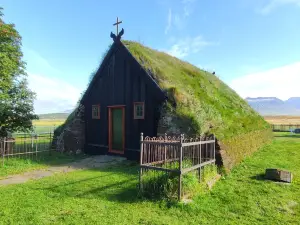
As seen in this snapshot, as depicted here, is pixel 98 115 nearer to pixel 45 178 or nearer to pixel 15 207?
pixel 45 178

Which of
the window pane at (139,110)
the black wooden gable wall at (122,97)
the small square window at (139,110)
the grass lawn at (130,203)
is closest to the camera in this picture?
the grass lawn at (130,203)

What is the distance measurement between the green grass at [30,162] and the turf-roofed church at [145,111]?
2064mm

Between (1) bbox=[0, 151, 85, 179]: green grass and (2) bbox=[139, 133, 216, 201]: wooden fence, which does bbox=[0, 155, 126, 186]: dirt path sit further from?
(2) bbox=[139, 133, 216, 201]: wooden fence

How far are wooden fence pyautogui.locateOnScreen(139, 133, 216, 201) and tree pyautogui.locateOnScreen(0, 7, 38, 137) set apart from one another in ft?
29.5

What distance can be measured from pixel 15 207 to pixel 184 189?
15.5ft

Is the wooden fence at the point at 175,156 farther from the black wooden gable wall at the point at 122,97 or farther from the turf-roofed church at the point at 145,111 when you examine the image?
the black wooden gable wall at the point at 122,97

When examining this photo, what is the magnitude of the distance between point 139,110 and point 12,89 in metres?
7.73

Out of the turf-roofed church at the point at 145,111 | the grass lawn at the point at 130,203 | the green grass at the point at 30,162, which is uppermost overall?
the turf-roofed church at the point at 145,111

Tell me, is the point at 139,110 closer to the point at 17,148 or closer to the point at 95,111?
the point at 95,111

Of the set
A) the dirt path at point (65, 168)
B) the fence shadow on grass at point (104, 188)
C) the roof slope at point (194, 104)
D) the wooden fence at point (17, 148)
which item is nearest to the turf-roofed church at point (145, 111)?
the roof slope at point (194, 104)

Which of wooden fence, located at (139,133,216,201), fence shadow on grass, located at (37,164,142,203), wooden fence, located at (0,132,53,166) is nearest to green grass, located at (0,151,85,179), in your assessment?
wooden fence, located at (0,132,53,166)

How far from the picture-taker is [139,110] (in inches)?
529

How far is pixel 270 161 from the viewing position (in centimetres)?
1205

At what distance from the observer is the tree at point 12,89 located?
41.3ft
